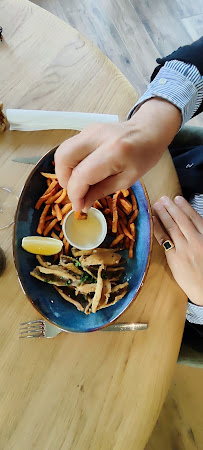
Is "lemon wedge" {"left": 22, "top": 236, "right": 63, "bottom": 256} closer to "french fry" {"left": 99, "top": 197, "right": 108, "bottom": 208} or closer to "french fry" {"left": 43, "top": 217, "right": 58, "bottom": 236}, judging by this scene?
"french fry" {"left": 43, "top": 217, "right": 58, "bottom": 236}

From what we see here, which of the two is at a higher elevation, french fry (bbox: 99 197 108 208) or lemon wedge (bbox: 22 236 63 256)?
lemon wedge (bbox: 22 236 63 256)

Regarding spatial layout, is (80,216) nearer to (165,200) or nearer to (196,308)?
(165,200)

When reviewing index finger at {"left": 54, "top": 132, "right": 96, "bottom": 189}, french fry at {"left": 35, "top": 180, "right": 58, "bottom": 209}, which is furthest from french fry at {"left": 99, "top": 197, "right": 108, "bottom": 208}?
index finger at {"left": 54, "top": 132, "right": 96, "bottom": 189}

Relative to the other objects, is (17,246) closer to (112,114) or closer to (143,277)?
(143,277)

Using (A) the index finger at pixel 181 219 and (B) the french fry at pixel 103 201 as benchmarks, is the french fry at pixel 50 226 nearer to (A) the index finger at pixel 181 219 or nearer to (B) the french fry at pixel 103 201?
(B) the french fry at pixel 103 201

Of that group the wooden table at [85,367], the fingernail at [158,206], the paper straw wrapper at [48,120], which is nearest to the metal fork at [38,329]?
the wooden table at [85,367]
